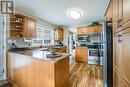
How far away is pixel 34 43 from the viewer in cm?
523

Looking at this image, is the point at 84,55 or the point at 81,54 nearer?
the point at 84,55

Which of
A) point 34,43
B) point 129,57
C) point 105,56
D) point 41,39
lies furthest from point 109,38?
point 41,39

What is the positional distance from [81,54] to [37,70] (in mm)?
4529

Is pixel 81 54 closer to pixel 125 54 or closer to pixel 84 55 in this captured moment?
pixel 84 55

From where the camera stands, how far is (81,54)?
6684mm

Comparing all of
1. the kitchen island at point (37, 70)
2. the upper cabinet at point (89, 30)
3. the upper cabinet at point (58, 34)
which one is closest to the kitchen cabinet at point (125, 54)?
the kitchen island at point (37, 70)

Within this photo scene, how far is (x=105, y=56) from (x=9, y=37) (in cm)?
316

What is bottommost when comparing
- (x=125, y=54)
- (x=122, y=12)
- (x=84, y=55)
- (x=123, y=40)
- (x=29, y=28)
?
(x=84, y=55)

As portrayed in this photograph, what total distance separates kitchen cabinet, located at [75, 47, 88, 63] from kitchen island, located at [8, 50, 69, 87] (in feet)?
12.7

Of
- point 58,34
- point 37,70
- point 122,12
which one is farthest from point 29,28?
point 122,12

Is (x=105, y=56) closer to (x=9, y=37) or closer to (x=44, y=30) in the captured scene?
(x=9, y=37)

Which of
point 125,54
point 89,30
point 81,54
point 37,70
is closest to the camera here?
point 125,54

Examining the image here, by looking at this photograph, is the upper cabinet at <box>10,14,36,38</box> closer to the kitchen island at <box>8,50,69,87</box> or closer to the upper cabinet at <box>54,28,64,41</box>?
the kitchen island at <box>8,50,69,87</box>

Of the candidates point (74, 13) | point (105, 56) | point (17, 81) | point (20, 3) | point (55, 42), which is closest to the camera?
point (105, 56)
